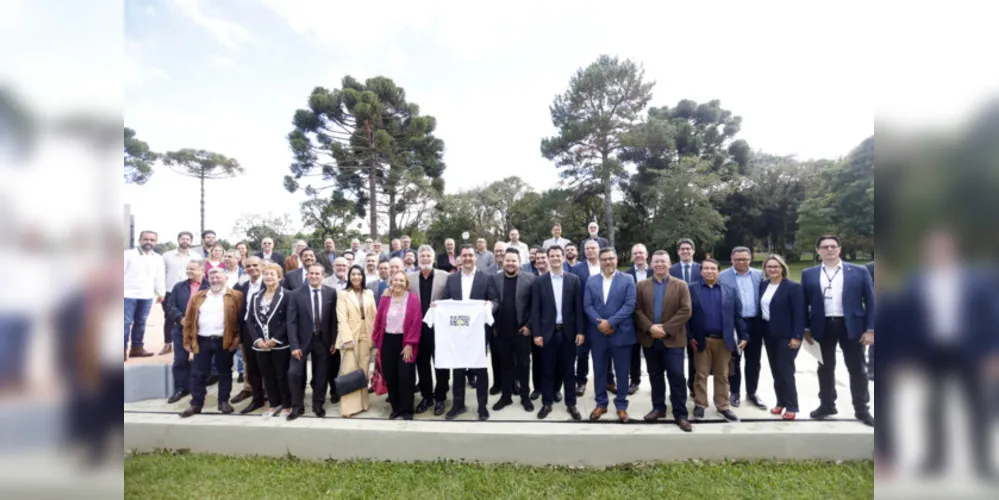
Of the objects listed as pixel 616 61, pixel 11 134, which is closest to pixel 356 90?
pixel 616 61

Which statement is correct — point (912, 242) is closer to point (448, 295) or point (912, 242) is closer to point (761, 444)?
point (761, 444)

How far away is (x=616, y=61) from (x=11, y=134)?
25884 millimetres

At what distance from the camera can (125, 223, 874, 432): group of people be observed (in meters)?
3.95

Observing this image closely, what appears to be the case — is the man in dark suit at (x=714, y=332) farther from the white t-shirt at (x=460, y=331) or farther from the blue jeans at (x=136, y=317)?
the blue jeans at (x=136, y=317)

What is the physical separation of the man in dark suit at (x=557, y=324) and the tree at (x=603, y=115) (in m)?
19.5

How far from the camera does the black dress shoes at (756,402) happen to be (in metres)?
4.24

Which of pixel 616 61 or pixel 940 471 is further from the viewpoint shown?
pixel 616 61

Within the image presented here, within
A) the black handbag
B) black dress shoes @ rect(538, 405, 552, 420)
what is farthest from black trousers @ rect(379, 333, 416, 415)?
black dress shoes @ rect(538, 405, 552, 420)

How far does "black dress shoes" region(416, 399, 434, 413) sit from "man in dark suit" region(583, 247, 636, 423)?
1842 mm

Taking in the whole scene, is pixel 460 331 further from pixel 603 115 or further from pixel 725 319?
pixel 603 115

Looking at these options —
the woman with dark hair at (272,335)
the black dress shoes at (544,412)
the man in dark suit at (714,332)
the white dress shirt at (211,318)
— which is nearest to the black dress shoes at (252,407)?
the woman with dark hair at (272,335)

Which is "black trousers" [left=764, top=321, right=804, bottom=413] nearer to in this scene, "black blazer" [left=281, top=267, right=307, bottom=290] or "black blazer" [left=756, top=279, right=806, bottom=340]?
"black blazer" [left=756, top=279, right=806, bottom=340]

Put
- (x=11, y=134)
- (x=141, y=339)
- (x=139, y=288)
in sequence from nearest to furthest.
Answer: (x=11, y=134) < (x=139, y=288) < (x=141, y=339)

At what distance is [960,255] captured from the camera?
1197 mm
